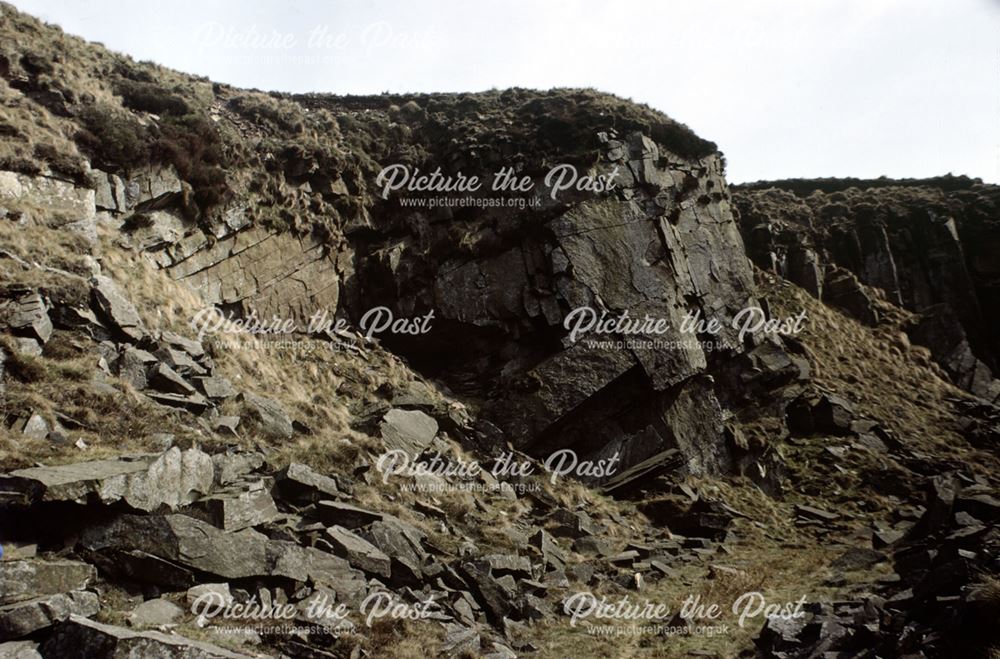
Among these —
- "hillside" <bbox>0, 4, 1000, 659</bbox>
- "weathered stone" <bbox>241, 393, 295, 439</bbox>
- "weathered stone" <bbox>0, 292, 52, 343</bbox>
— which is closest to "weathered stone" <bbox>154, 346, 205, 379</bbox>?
"hillside" <bbox>0, 4, 1000, 659</bbox>

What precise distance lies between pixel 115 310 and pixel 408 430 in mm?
9169

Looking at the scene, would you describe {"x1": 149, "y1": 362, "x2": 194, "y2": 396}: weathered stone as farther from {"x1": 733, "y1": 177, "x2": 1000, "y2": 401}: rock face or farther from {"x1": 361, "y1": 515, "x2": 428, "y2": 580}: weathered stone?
{"x1": 733, "y1": 177, "x2": 1000, "y2": 401}: rock face

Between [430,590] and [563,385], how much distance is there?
12.5 m

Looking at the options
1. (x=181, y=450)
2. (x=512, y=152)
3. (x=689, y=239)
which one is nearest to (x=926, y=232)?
(x=689, y=239)

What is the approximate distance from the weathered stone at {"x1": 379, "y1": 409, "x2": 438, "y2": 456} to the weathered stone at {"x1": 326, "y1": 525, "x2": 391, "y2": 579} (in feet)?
20.4

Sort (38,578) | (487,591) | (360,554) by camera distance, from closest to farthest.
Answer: (38,578), (360,554), (487,591)

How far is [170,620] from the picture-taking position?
9.42 m

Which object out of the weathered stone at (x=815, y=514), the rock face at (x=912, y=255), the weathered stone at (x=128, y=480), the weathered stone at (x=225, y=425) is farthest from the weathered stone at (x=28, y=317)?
the rock face at (x=912, y=255)

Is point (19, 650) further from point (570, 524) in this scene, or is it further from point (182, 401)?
point (570, 524)

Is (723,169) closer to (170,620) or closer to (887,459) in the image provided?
(887,459)

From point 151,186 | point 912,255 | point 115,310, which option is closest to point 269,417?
point 115,310

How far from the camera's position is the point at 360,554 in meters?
13.1

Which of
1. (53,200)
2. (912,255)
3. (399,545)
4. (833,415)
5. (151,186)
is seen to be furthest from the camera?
(912,255)

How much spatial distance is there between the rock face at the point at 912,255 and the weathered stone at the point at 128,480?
1425 inches
